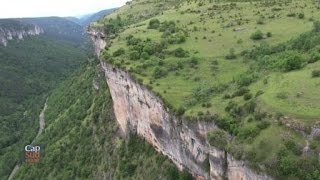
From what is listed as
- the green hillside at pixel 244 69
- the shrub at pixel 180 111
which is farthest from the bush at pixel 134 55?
the shrub at pixel 180 111

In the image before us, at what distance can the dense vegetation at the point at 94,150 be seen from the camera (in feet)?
222

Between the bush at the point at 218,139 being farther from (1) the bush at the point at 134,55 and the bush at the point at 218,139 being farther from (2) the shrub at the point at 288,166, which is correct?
(1) the bush at the point at 134,55

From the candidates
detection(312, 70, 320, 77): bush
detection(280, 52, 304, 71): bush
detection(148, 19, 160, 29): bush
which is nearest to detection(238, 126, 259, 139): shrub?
detection(312, 70, 320, 77): bush

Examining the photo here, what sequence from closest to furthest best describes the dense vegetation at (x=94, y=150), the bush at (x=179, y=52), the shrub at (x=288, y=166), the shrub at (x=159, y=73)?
the shrub at (x=288, y=166), the shrub at (x=159, y=73), the dense vegetation at (x=94, y=150), the bush at (x=179, y=52)

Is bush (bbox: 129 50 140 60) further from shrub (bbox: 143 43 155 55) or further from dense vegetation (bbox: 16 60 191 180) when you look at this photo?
dense vegetation (bbox: 16 60 191 180)

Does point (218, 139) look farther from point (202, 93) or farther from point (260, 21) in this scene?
point (260, 21)

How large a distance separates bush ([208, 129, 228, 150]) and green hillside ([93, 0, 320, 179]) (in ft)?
0.77

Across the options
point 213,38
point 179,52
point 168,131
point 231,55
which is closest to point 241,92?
point 168,131

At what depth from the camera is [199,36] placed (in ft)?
273

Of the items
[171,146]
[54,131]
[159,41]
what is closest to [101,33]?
[54,131]

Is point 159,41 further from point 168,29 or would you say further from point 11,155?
point 11,155

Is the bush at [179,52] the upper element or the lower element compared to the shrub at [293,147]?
lower

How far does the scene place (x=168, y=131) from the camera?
59312mm

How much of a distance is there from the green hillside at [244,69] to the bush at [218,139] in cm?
24
